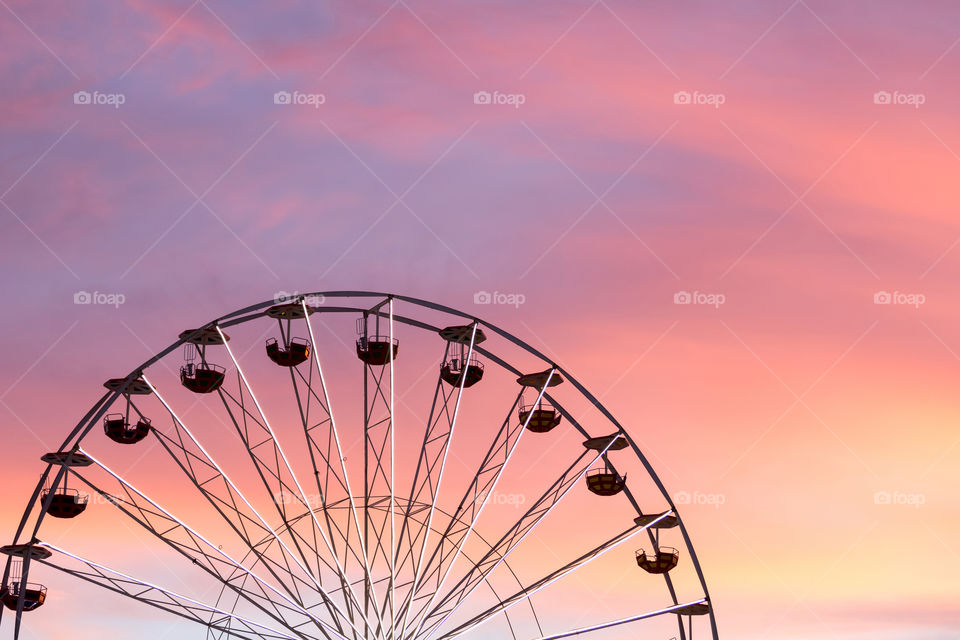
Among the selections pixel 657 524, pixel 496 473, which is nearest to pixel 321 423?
pixel 496 473

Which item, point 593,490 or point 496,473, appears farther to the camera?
point 593,490

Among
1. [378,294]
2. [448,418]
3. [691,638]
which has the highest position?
[378,294]

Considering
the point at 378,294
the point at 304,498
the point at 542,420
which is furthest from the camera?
the point at 542,420

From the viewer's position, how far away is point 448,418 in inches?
1421

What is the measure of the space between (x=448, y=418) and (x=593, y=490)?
247 inches

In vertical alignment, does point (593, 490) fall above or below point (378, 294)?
below

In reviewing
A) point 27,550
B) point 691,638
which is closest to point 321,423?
point 27,550

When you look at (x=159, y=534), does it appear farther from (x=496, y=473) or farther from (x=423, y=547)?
(x=496, y=473)

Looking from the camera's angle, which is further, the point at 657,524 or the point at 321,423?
the point at 657,524

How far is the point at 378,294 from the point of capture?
3431 centimetres

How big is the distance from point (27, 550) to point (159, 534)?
5212 mm

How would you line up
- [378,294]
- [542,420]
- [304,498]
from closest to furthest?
[304,498] < [378,294] < [542,420]

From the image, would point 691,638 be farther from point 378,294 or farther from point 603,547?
point 378,294

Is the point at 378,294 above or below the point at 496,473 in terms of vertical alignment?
above
